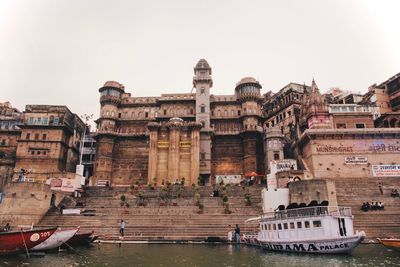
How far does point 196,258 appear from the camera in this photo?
802 inches

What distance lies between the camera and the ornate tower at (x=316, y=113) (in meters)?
50.6

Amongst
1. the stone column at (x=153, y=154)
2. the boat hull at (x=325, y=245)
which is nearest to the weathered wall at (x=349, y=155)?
the boat hull at (x=325, y=245)

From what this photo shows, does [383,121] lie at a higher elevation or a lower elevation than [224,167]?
higher

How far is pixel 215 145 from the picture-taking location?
2469 inches

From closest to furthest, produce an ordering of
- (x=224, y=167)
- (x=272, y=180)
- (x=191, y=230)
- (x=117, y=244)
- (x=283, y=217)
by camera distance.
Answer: (x=283, y=217) → (x=117, y=244) → (x=191, y=230) → (x=272, y=180) → (x=224, y=167)

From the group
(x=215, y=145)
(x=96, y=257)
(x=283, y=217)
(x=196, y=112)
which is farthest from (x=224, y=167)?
(x=96, y=257)

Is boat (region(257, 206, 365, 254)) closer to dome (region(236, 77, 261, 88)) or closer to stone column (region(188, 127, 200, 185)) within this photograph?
stone column (region(188, 127, 200, 185))

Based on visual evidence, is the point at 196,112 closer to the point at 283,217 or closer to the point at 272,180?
the point at 272,180

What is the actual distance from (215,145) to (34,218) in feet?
117

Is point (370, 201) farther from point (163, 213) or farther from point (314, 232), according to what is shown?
point (163, 213)

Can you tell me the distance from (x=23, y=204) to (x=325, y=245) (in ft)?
107

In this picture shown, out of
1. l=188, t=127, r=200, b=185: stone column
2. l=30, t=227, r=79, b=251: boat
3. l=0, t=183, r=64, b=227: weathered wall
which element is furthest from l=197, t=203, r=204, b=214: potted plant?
l=0, t=183, r=64, b=227: weathered wall

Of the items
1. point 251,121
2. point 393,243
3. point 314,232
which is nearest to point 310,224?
point 314,232

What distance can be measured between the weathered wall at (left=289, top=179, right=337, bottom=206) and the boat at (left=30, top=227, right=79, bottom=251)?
24.1m
